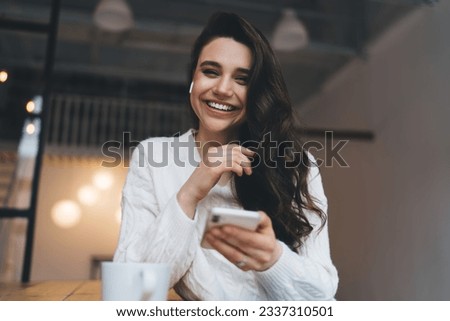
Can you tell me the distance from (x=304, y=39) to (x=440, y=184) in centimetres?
154

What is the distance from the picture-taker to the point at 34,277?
22.9ft

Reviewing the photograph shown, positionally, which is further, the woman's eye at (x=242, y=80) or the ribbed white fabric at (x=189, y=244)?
the woman's eye at (x=242, y=80)

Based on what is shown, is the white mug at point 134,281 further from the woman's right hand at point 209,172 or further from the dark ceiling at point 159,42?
the dark ceiling at point 159,42

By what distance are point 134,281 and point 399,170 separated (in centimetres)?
350

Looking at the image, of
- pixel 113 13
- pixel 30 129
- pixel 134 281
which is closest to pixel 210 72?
pixel 134 281

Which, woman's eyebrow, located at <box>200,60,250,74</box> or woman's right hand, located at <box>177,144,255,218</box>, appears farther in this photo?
woman's eyebrow, located at <box>200,60,250,74</box>

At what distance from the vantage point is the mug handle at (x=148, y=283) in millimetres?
564

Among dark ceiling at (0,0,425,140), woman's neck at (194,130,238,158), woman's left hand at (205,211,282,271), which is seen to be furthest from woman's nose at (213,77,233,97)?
dark ceiling at (0,0,425,140)

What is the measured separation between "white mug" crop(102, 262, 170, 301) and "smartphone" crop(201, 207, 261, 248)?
88mm

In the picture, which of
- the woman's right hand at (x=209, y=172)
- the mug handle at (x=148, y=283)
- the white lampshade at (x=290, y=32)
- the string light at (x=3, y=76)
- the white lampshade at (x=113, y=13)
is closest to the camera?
the mug handle at (x=148, y=283)

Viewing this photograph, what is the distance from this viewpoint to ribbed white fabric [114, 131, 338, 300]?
799 mm

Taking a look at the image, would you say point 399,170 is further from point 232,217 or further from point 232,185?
point 232,217

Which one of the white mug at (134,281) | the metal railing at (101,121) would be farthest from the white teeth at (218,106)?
the metal railing at (101,121)

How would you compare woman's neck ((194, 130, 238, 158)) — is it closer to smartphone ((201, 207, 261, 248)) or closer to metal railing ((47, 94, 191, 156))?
smartphone ((201, 207, 261, 248))
